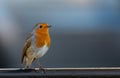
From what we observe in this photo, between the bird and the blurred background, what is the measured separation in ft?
5.47

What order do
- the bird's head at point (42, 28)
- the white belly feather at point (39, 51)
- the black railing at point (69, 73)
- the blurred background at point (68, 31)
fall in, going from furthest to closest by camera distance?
the blurred background at point (68, 31)
the bird's head at point (42, 28)
the white belly feather at point (39, 51)
the black railing at point (69, 73)

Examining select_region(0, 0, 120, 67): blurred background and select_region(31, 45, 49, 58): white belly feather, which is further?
select_region(0, 0, 120, 67): blurred background

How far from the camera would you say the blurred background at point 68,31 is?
16.7 ft

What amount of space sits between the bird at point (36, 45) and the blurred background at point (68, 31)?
1.67m

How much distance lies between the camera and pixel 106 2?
5480 mm

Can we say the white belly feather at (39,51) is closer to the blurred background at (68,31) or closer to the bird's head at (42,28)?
the bird's head at (42,28)

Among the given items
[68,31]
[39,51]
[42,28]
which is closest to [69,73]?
[39,51]

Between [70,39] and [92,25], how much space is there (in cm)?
34

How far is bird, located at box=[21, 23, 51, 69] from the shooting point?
3223mm

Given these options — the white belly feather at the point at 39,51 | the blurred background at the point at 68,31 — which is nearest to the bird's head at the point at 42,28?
the white belly feather at the point at 39,51

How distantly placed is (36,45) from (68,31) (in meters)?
1.90

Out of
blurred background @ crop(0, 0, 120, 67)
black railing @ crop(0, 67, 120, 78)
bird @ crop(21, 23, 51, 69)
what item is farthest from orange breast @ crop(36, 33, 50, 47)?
blurred background @ crop(0, 0, 120, 67)

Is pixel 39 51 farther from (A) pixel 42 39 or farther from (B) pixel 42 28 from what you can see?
(B) pixel 42 28

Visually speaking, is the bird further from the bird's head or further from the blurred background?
the blurred background
